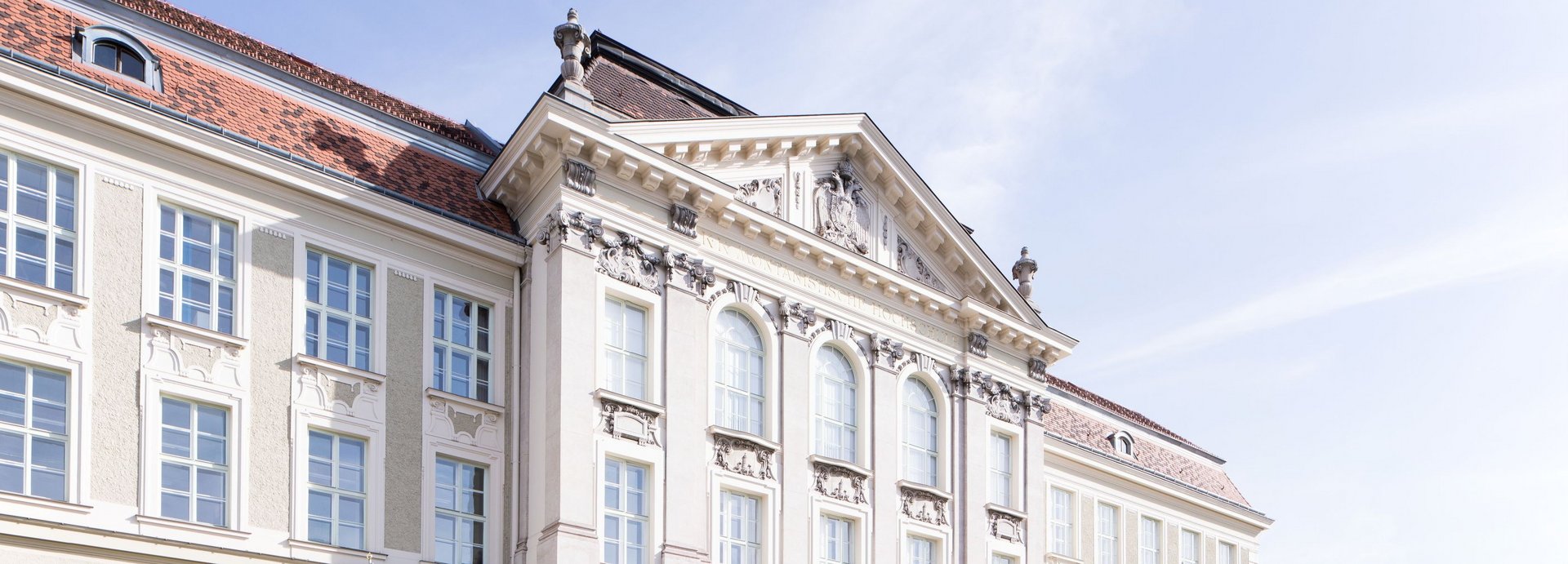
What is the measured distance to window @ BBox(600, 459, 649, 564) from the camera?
23.6m

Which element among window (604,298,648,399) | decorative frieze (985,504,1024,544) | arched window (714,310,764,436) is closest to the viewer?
window (604,298,648,399)

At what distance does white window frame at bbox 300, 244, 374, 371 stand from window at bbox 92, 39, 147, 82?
3.54 m

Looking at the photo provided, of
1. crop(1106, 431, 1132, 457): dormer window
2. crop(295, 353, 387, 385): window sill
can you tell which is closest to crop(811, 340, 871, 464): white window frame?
crop(295, 353, 387, 385): window sill

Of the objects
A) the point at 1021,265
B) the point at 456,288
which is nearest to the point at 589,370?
the point at 456,288

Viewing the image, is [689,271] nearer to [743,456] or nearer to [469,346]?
[743,456]

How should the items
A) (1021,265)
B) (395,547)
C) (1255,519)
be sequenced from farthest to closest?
(1255,519), (1021,265), (395,547)

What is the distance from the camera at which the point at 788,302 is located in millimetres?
27703

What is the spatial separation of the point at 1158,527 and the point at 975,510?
11168 mm

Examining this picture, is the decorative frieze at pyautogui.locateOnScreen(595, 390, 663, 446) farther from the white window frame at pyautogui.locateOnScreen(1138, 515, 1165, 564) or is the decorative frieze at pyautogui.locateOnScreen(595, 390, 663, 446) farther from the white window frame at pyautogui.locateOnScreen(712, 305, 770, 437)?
the white window frame at pyautogui.locateOnScreen(1138, 515, 1165, 564)

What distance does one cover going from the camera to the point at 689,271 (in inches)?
1023

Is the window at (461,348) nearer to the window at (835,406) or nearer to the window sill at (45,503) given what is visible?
the window sill at (45,503)

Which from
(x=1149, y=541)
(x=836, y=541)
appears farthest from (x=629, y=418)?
(x=1149, y=541)

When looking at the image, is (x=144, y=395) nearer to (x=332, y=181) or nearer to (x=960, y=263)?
(x=332, y=181)

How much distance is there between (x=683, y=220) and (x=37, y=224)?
10220 mm
